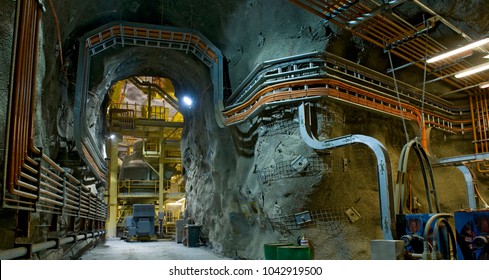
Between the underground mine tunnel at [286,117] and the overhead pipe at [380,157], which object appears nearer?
the underground mine tunnel at [286,117]

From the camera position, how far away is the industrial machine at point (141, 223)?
2011 cm

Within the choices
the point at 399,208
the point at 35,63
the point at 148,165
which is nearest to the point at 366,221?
the point at 399,208

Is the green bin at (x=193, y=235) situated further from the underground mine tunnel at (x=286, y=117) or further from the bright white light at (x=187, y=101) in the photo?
the bright white light at (x=187, y=101)

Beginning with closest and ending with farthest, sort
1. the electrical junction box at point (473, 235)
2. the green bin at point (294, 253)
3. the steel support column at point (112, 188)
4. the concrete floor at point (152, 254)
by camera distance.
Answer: the electrical junction box at point (473, 235) < the green bin at point (294, 253) < the concrete floor at point (152, 254) < the steel support column at point (112, 188)

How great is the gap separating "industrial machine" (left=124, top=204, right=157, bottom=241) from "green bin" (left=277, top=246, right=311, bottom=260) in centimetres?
1446

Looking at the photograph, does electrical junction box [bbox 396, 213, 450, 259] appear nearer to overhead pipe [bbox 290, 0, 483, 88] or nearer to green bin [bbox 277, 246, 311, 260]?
green bin [bbox 277, 246, 311, 260]

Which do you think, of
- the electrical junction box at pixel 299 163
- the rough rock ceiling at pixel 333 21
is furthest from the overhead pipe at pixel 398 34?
the electrical junction box at pixel 299 163

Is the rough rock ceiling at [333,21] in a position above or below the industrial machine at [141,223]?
above

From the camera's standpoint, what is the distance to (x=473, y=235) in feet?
19.1

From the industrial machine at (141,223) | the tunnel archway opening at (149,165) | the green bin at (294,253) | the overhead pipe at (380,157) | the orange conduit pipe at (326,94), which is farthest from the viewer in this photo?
the tunnel archway opening at (149,165)

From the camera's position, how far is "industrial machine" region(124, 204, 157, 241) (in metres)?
20.1

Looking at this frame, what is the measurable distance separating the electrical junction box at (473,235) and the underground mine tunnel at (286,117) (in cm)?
2

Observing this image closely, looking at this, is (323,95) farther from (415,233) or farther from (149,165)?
(149,165)

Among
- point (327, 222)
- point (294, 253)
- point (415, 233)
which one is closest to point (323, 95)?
point (327, 222)
